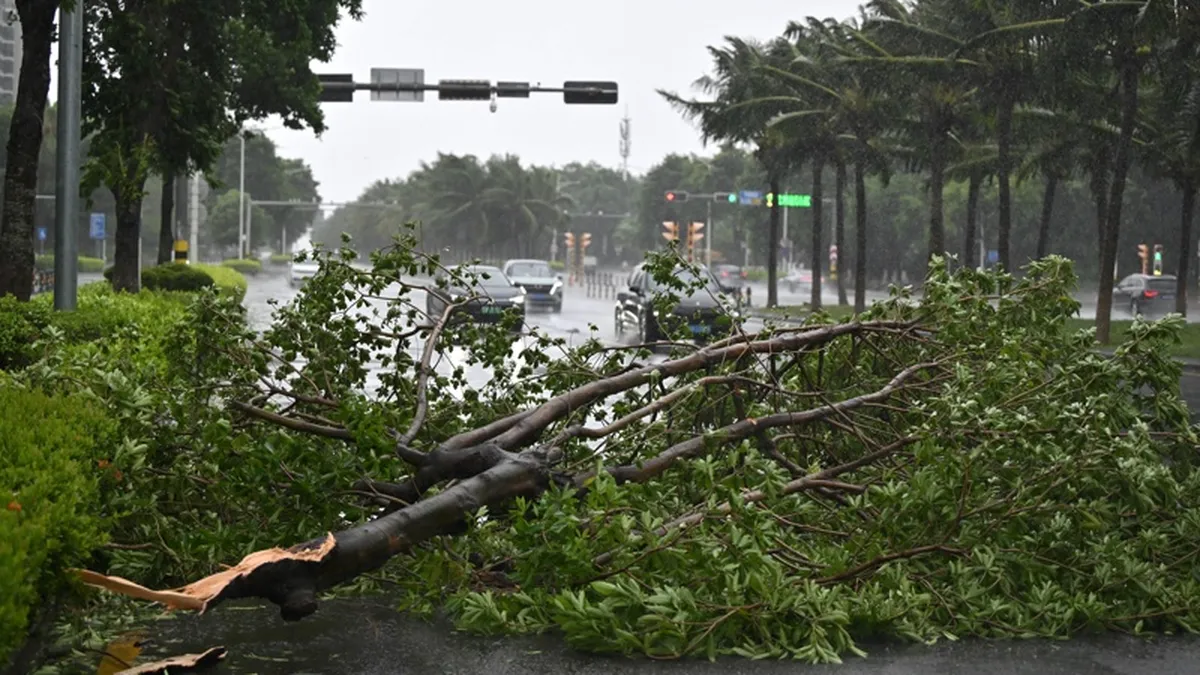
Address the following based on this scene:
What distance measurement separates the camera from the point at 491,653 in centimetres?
713

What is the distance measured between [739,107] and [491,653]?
155 feet

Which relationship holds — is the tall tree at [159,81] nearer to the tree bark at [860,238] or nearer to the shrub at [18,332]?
the shrub at [18,332]

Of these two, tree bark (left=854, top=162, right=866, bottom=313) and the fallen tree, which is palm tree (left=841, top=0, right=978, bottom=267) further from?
the fallen tree

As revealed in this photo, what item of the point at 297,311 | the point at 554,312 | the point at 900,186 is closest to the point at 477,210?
the point at 900,186

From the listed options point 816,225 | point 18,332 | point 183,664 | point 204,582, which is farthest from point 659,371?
point 816,225

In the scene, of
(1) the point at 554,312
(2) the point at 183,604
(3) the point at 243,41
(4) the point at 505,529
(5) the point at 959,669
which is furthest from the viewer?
(1) the point at 554,312

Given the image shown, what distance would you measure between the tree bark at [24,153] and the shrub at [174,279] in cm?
1430

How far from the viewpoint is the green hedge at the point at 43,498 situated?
16.8ft

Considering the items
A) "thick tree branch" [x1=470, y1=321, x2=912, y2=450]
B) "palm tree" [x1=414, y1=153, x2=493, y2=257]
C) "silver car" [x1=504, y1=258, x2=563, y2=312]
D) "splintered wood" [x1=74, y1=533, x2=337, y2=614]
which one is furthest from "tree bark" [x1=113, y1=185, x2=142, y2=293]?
"palm tree" [x1=414, y1=153, x2=493, y2=257]

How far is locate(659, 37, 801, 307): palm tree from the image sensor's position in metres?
53.9

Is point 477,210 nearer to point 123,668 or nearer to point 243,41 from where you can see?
point 243,41

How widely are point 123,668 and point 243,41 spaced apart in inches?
988

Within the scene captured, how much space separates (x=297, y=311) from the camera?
9758 millimetres

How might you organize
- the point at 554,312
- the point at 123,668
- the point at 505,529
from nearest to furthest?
the point at 123,668 → the point at 505,529 → the point at 554,312
